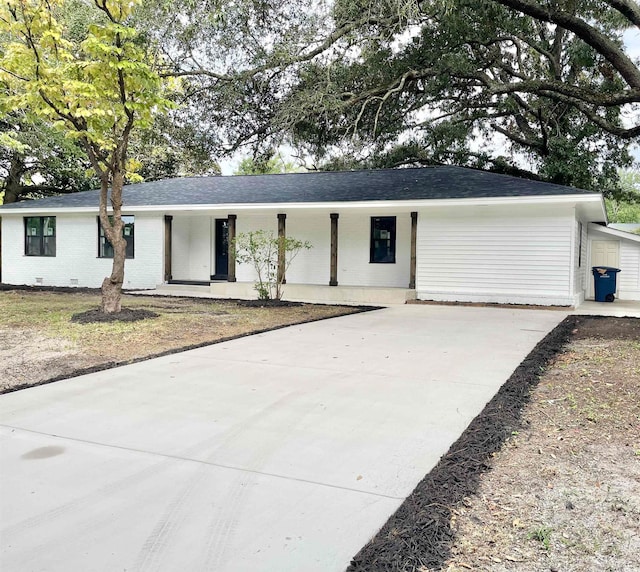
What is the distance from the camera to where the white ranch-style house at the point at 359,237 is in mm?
12164

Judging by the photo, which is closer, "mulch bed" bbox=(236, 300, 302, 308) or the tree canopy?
the tree canopy

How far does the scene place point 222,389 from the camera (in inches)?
189

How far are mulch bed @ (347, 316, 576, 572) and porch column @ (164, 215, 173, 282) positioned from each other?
1277 cm

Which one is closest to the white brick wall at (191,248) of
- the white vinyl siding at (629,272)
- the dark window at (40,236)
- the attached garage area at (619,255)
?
the dark window at (40,236)

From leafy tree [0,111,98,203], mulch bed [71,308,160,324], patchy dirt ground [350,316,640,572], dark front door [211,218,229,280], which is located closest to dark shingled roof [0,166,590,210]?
dark front door [211,218,229,280]

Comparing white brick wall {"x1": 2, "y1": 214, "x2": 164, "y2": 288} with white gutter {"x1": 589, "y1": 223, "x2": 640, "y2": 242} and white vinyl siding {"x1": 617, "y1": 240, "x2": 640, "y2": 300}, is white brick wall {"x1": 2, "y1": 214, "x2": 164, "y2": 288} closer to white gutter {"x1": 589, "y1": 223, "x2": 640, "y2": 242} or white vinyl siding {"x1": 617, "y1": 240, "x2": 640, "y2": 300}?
white gutter {"x1": 589, "y1": 223, "x2": 640, "y2": 242}

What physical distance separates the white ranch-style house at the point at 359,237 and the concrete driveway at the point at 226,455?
258 inches

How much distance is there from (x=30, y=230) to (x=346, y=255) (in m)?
10.6

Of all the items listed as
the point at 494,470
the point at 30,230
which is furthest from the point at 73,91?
the point at 30,230

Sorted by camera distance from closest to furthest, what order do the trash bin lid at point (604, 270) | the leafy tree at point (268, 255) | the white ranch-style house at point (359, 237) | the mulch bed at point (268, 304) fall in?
the mulch bed at point (268, 304), the white ranch-style house at point (359, 237), the leafy tree at point (268, 255), the trash bin lid at point (604, 270)

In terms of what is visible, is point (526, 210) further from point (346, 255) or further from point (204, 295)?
point (204, 295)

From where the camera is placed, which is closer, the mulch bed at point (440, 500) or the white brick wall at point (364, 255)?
the mulch bed at point (440, 500)

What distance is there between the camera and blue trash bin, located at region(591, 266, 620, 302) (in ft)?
46.3

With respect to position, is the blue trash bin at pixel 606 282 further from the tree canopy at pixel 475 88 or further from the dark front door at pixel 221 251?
the dark front door at pixel 221 251
